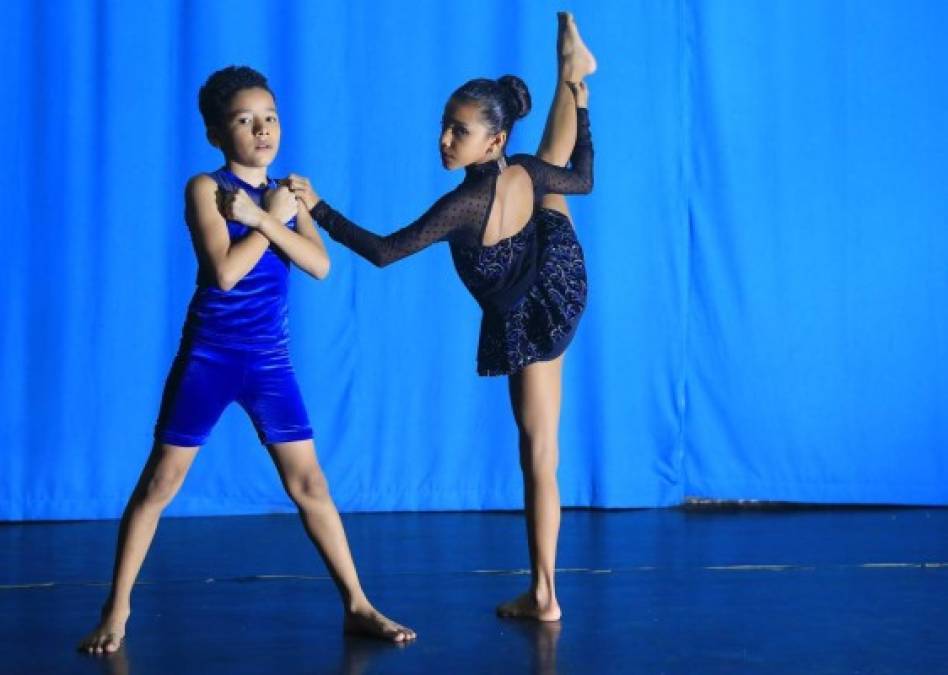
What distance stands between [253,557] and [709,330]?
195 cm

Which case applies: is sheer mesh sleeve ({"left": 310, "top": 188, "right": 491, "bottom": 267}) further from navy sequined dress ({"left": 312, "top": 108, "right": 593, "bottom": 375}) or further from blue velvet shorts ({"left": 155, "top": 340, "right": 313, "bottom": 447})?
blue velvet shorts ({"left": 155, "top": 340, "right": 313, "bottom": 447})

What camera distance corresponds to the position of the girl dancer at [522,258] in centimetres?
294

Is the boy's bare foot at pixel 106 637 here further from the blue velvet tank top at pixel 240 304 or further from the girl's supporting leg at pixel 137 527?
the blue velvet tank top at pixel 240 304

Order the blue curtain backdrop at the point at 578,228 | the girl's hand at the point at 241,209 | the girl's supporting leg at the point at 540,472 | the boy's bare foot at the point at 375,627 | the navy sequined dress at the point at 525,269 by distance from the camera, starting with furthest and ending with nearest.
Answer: the blue curtain backdrop at the point at 578,228
the girl's supporting leg at the point at 540,472
the navy sequined dress at the point at 525,269
the boy's bare foot at the point at 375,627
the girl's hand at the point at 241,209

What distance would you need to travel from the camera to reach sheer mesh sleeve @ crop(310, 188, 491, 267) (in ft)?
9.26

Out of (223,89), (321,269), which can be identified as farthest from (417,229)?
(223,89)

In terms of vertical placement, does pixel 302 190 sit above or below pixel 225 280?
above

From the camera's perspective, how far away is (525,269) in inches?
120

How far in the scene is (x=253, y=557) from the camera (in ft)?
13.1

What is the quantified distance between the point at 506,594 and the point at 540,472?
460mm

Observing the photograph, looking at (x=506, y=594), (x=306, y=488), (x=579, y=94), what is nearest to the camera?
(x=306, y=488)

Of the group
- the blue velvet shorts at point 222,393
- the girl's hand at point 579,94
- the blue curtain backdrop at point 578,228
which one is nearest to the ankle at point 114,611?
the blue velvet shorts at point 222,393

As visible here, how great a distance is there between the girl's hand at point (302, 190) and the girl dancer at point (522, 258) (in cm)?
22

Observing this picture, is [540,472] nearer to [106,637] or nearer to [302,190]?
[302,190]
